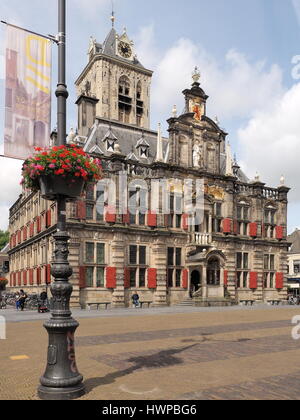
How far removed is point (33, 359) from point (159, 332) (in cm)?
694

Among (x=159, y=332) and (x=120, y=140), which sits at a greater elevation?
(x=120, y=140)

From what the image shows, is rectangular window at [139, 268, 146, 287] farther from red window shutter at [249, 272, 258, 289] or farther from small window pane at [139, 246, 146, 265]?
red window shutter at [249, 272, 258, 289]

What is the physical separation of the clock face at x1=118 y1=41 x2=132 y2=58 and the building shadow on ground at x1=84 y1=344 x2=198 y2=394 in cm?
4264

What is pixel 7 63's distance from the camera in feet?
25.7

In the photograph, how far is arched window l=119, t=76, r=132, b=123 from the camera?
1823 inches

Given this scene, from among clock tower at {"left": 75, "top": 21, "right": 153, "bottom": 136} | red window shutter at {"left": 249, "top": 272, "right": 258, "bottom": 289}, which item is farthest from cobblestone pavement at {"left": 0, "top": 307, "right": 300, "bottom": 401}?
clock tower at {"left": 75, "top": 21, "right": 153, "bottom": 136}

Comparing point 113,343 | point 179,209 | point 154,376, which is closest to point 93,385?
point 154,376

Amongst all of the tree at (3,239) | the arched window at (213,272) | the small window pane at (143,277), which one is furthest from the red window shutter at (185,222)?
the tree at (3,239)

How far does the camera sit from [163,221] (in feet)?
114

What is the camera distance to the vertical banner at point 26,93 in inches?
303

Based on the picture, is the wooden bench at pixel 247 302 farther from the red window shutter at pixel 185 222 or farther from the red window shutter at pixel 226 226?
the red window shutter at pixel 185 222
